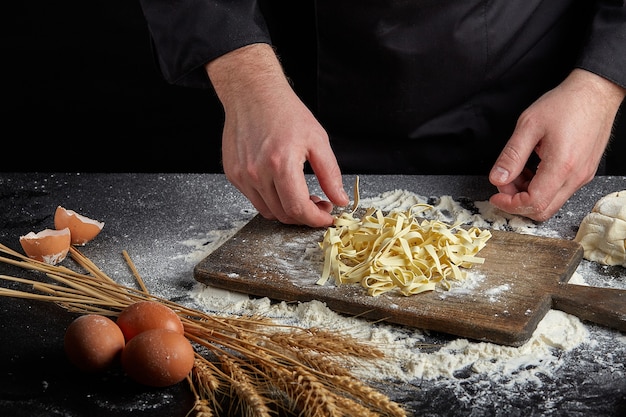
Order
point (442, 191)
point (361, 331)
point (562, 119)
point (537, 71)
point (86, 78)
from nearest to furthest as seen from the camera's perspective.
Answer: point (361, 331) < point (562, 119) < point (442, 191) < point (537, 71) < point (86, 78)

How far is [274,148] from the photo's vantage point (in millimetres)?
1860

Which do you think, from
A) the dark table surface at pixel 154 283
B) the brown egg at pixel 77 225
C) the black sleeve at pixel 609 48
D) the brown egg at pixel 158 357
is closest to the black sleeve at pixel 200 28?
the dark table surface at pixel 154 283

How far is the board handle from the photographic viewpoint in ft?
5.08

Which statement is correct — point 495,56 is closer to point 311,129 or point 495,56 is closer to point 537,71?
point 537,71

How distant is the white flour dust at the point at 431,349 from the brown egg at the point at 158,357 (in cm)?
29

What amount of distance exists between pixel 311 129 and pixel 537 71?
2.81 ft

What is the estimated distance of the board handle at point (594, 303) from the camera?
1547mm

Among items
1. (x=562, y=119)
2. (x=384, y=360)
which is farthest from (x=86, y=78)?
(x=384, y=360)

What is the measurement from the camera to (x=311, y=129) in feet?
6.23

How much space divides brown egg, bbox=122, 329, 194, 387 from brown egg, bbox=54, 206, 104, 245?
61 centimetres

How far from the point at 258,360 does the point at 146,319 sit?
0.72ft

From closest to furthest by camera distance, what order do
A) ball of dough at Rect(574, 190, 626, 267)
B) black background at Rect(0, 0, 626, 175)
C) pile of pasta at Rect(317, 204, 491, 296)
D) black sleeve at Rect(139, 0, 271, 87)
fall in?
pile of pasta at Rect(317, 204, 491, 296) < ball of dough at Rect(574, 190, 626, 267) < black sleeve at Rect(139, 0, 271, 87) < black background at Rect(0, 0, 626, 175)

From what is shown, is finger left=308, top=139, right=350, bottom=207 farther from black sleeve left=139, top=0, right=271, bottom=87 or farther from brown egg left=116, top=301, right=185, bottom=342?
brown egg left=116, top=301, right=185, bottom=342

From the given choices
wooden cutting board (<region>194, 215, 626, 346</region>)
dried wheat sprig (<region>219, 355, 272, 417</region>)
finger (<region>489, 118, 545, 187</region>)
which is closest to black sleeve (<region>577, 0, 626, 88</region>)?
finger (<region>489, 118, 545, 187</region>)
